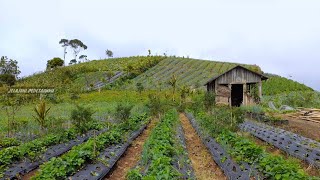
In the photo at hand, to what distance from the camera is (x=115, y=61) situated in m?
61.7

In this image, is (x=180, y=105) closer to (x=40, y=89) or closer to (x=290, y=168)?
(x=40, y=89)

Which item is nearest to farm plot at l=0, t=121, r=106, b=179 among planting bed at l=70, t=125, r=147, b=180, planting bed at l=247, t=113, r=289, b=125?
planting bed at l=70, t=125, r=147, b=180

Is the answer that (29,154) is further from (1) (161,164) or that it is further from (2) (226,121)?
(2) (226,121)

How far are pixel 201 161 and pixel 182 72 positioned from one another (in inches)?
1518

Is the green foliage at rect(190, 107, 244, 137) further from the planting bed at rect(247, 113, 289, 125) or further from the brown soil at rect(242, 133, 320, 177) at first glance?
the planting bed at rect(247, 113, 289, 125)

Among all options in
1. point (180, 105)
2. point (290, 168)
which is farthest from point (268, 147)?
point (180, 105)

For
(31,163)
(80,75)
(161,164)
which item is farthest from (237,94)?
(80,75)

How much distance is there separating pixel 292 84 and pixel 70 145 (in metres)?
37.4

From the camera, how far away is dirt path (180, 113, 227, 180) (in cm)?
850

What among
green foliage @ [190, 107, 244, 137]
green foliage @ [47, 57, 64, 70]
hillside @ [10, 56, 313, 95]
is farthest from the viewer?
green foliage @ [47, 57, 64, 70]

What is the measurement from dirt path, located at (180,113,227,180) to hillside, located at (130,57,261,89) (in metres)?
26.6

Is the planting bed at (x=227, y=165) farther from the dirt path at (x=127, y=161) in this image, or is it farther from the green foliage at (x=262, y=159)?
the dirt path at (x=127, y=161)

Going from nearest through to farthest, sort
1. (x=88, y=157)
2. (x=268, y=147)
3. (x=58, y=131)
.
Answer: (x=88, y=157), (x=268, y=147), (x=58, y=131)

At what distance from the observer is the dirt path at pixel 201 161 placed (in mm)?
8500
